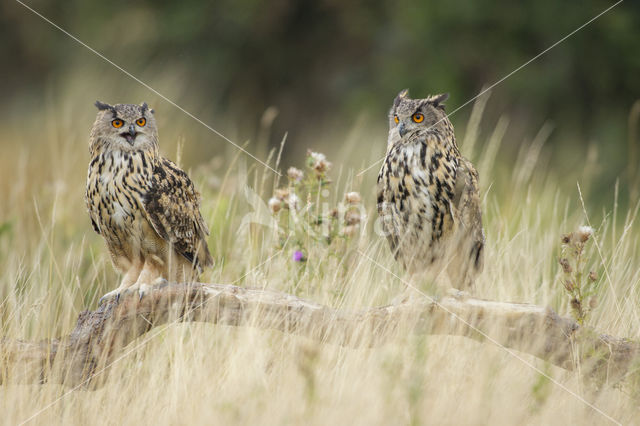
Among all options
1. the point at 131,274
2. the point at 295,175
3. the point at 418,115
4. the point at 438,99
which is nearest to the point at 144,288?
the point at 131,274

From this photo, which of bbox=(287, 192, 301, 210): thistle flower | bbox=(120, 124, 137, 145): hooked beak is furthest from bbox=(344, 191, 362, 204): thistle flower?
bbox=(120, 124, 137, 145): hooked beak

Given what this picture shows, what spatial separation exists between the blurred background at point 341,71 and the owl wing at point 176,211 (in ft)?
10.8

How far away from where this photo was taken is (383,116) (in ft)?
29.8

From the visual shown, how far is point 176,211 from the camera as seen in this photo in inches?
136

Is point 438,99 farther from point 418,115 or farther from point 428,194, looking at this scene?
point 428,194

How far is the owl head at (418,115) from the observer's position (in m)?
3.53

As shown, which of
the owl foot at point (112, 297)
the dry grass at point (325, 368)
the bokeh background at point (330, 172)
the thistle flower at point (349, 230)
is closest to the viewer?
the dry grass at point (325, 368)

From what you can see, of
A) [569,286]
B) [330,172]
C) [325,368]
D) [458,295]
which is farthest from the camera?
[330,172]

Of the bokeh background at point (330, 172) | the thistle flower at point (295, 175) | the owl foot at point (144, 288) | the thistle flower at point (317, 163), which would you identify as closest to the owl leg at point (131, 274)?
the owl foot at point (144, 288)

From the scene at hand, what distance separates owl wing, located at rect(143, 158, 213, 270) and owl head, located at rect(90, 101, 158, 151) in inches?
5.5

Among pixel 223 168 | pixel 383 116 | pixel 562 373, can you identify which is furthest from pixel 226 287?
pixel 383 116

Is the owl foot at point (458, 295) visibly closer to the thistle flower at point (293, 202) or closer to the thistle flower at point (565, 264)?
the thistle flower at point (565, 264)

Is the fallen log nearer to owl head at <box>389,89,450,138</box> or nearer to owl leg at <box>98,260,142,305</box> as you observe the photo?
owl leg at <box>98,260,142,305</box>

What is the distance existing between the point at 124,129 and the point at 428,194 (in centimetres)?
134
